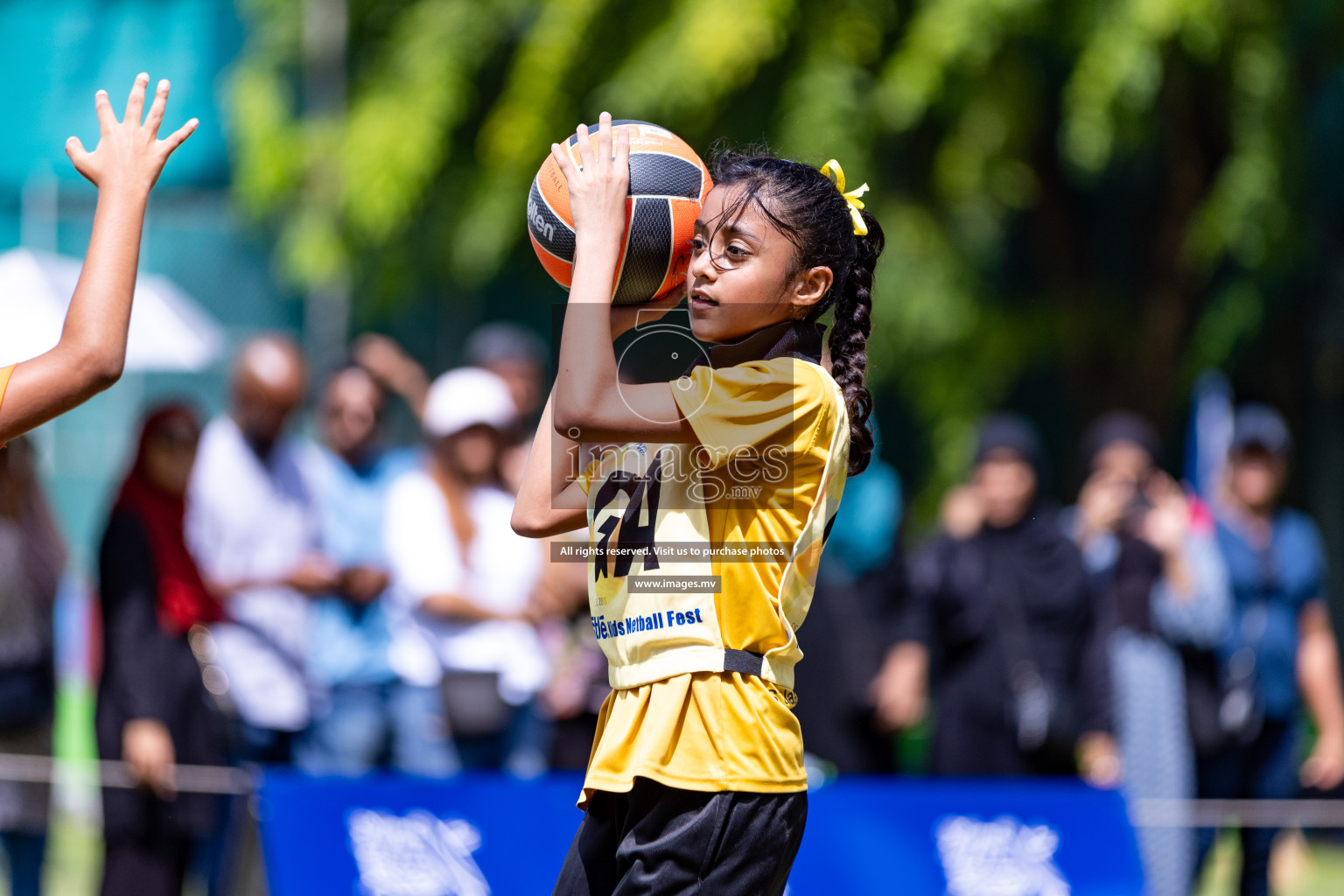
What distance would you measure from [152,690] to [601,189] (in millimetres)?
3229

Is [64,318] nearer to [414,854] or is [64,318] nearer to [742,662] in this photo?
[414,854]

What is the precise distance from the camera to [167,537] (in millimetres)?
5070

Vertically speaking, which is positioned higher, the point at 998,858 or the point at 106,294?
the point at 106,294

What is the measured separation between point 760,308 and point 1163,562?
13.2 ft

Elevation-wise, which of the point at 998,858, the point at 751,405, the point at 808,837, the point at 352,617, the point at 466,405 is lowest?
the point at 998,858

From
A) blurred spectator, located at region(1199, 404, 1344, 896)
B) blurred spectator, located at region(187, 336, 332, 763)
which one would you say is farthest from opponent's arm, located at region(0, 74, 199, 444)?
blurred spectator, located at region(1199, 404, 1344, 896)

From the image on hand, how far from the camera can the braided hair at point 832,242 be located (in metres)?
2.56

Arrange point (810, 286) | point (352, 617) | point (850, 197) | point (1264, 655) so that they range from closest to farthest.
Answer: point (810, 286) → point (850, 197) → point (352, 617) → point (1264, 655)

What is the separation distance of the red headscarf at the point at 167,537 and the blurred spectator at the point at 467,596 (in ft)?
2.58

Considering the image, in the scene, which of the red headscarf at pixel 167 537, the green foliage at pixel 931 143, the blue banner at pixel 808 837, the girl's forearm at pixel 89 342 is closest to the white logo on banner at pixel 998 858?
the blue banner at pixel 808 837

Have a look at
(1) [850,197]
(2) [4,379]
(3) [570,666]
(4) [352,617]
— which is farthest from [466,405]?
(2) [4,379]

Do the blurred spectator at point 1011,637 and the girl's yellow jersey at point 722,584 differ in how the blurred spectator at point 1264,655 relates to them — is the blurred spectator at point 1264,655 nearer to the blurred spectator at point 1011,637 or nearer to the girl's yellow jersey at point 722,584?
the blurred spectator at point 1011,637

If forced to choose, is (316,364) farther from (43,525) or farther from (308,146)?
(43,525)

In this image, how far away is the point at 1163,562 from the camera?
605cm
